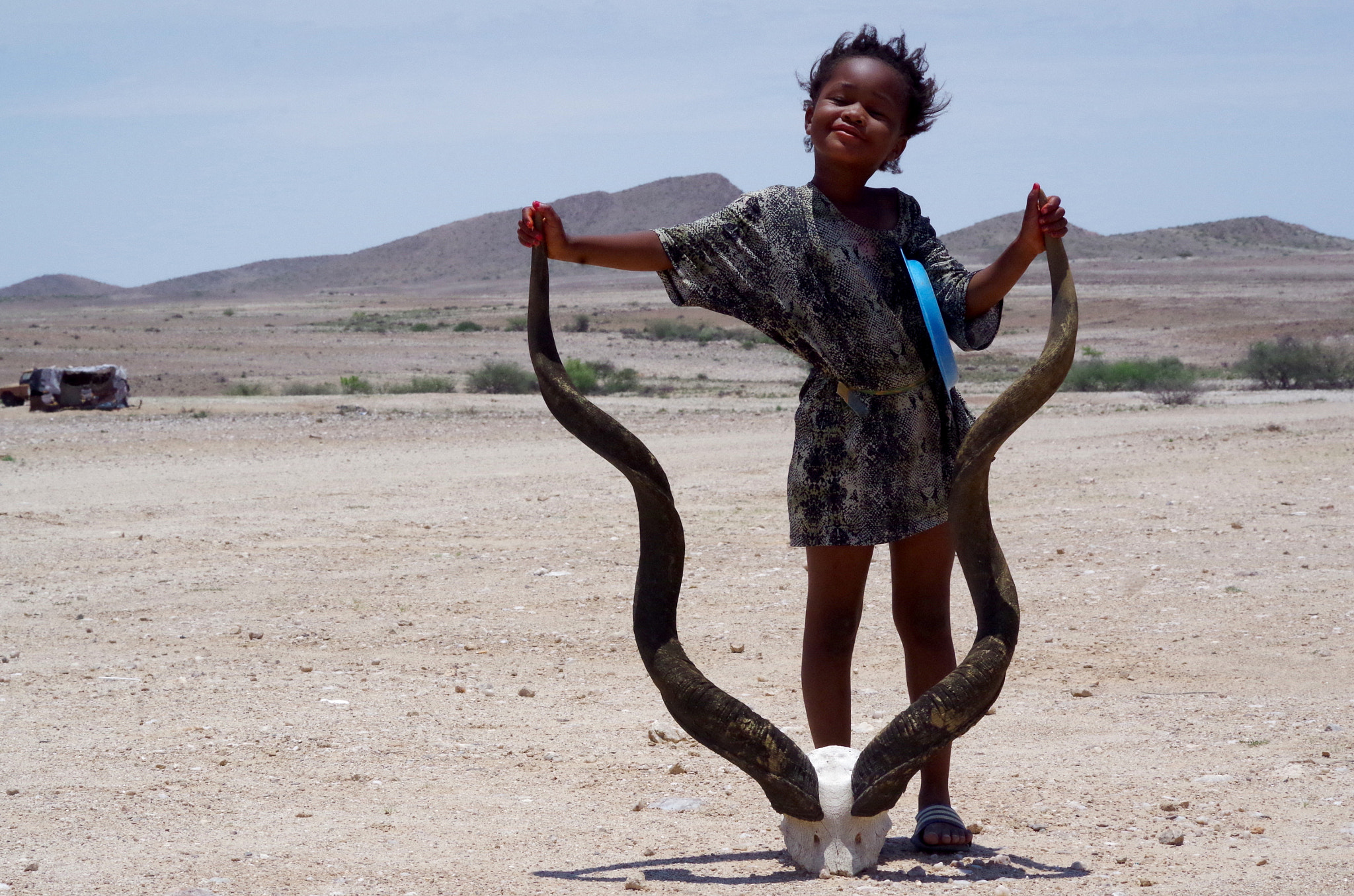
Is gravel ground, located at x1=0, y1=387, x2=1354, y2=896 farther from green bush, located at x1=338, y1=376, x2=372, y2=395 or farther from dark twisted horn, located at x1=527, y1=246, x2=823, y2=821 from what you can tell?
green bush, located at x1=338, y1=376, x2=372, y2=395

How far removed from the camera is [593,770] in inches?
178

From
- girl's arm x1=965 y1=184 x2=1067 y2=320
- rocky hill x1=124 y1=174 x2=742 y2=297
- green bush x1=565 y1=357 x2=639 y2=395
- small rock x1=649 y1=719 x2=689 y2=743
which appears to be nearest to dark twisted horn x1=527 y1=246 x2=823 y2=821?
girl's arm x1=965 y1=184 x2=1067 y2=320

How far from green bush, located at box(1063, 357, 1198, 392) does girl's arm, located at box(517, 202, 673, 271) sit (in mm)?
20995

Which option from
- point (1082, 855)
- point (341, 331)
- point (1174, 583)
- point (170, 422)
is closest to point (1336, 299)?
point (341, 331)

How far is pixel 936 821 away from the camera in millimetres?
3615

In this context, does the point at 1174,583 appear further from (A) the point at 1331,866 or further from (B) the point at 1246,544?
(A) the point at 1331,866

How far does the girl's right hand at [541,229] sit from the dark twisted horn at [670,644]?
4cm

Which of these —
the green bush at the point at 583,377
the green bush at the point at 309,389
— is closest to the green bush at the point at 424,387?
the green bush at the point at 309,389

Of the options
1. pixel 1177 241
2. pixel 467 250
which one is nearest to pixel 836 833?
pixel 1177 241

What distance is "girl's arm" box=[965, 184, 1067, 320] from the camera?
334 cm

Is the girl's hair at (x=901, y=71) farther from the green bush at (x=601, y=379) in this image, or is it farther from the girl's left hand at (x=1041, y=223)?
the green bush at (x=601, y=379)

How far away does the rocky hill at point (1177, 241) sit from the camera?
118m

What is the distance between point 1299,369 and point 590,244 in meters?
23.1

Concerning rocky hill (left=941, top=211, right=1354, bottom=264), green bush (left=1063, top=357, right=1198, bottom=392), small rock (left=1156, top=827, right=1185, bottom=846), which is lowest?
small rock (left=1156, top=827, right=1185, bottom=846)
